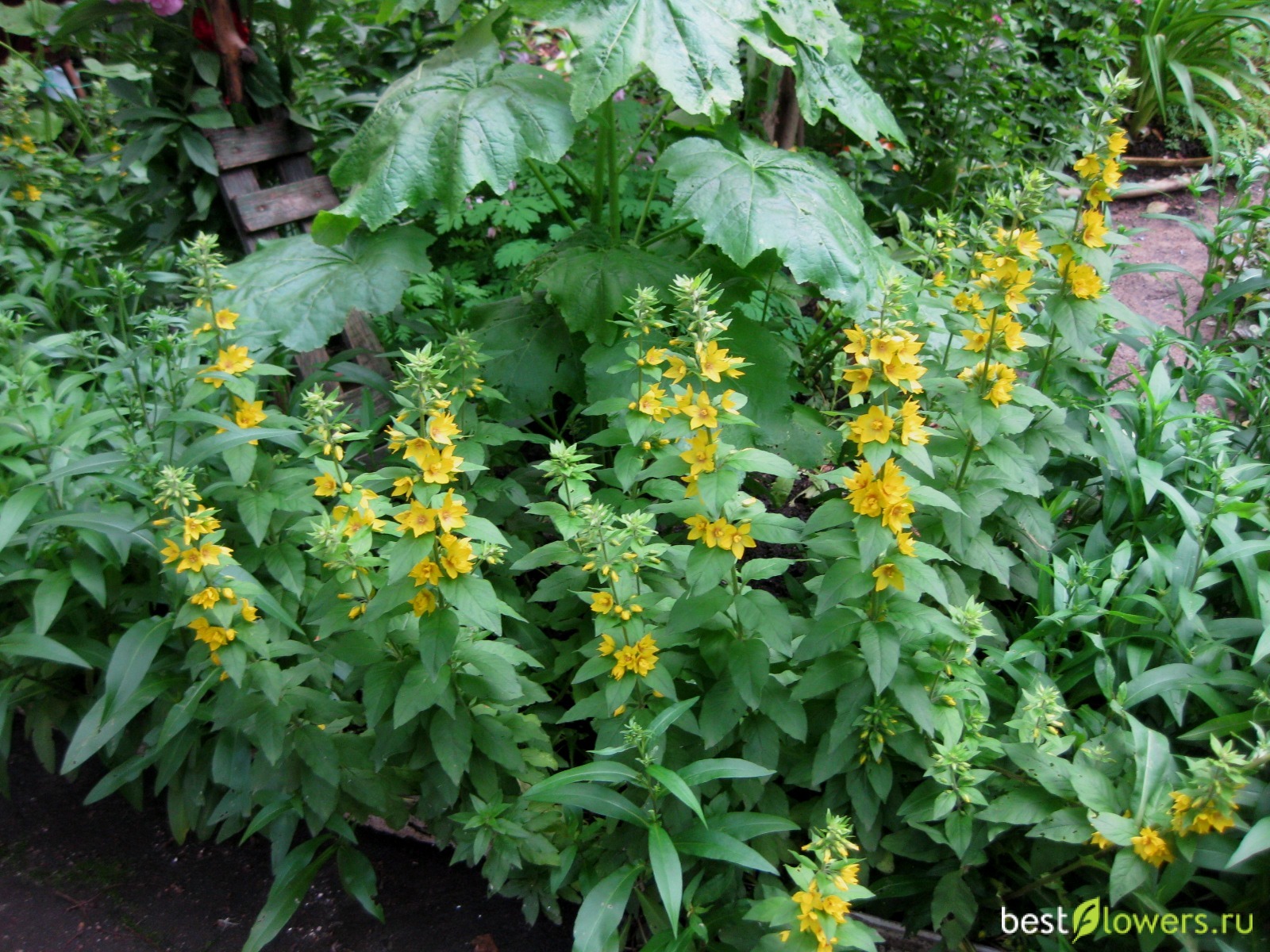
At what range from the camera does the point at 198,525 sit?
1483 mm

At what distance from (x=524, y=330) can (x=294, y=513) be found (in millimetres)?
873

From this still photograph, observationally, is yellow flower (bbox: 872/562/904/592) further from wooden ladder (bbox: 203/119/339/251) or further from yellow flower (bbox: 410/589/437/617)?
Answer: wooden ladder (bbox: 203/119/339/251)

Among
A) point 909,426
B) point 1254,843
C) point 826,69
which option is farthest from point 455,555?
point 826,69

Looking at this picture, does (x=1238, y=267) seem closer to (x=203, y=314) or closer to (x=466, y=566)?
(x=466, y=566)

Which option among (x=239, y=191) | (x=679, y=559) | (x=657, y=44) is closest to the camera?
(x=679, y=559)

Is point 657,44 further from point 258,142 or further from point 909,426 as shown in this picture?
point 258,142

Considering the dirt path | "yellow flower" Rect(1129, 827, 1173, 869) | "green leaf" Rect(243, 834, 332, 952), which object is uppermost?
"yellow flower" Rect(1129, 827, 1173, 869)

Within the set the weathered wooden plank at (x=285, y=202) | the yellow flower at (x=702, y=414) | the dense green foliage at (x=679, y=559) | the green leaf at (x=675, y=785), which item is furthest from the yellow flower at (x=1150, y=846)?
the weathered wooden plank at (x=285, y=202)

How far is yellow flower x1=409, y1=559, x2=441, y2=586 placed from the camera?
148cm

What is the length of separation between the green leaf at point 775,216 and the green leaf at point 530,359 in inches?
21.7

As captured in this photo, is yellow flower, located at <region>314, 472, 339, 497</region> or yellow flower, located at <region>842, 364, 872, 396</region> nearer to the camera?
yellow flower, located at <region>842, 364, 872, 396</region>

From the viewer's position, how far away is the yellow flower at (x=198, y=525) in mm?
1479

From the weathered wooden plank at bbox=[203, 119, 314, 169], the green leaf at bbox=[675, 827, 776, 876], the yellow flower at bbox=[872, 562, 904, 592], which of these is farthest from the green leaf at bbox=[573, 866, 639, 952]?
the weathered wooden plank at bbox=[203, 119, 314, 169]

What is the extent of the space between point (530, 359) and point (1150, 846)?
5.84 ft
